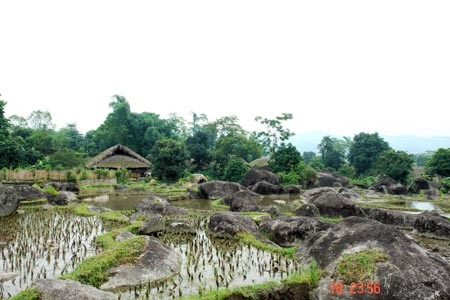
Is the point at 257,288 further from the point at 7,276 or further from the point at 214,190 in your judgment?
the point at 214,190

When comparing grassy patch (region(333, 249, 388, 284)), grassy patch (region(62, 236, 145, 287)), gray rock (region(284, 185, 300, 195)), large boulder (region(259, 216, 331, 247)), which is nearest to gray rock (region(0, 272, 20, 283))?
grassy patch (region(62, 236, 145, 287))

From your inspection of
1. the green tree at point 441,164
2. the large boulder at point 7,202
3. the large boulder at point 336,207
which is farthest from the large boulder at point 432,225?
the green tree at point 441,164

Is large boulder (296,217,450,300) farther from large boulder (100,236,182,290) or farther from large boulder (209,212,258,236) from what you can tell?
large boulder (209,212,258,236)

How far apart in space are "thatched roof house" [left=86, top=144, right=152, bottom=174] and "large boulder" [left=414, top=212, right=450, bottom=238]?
120 feet

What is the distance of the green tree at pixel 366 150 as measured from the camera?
6019 centimetres

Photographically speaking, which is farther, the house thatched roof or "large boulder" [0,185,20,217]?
the house thatched roof

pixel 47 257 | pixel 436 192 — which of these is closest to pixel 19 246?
pixel 47 257

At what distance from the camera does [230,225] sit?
1389 centimetres

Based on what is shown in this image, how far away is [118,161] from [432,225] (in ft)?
125

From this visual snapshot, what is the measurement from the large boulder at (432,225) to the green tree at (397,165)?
32.3m

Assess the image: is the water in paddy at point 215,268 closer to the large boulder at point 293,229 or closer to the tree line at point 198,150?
the large boulder at point 293,229

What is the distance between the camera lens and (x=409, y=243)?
313 inches

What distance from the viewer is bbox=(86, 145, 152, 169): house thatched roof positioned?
149 feet

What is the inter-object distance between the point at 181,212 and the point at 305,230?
840 centimetres
